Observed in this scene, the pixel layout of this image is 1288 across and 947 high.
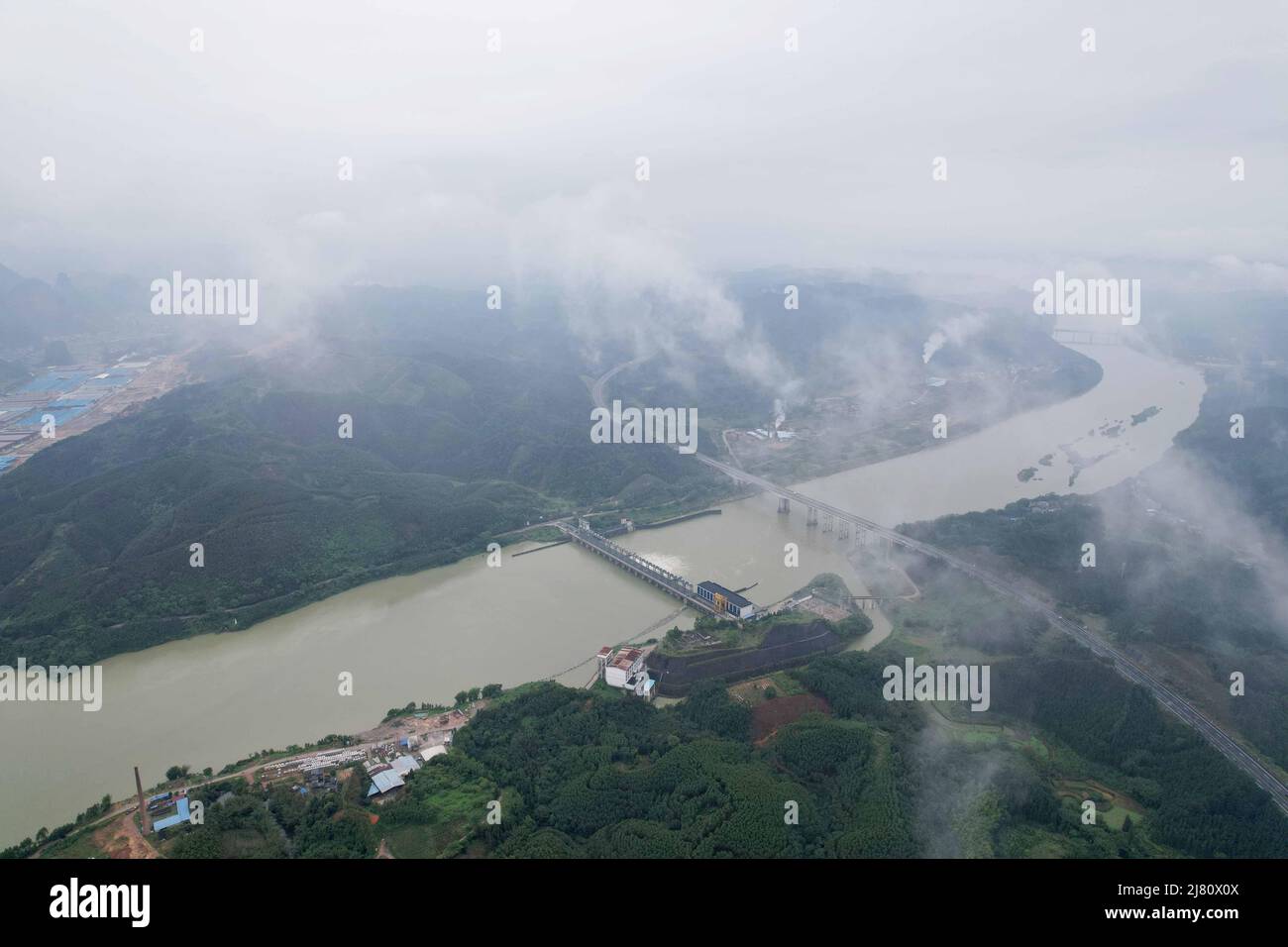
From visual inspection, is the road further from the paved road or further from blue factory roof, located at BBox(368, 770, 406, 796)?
blue factory roof, located at BBox(368, 770, 406, 796)

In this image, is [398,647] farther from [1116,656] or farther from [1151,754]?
[1116,656]
